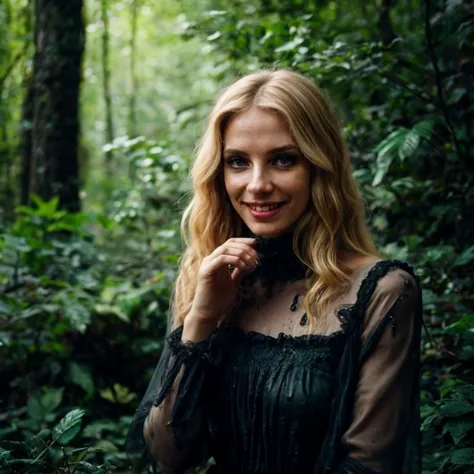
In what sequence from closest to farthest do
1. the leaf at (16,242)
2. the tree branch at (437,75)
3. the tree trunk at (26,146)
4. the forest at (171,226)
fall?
the forest at (171,226) → the tree branch at (437,75) → the leaf at (16,242) → the tree trunk at (26,146)

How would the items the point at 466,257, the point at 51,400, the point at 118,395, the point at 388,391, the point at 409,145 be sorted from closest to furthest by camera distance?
the point at 388,391 < the point at 409,145 < the point at 466,257 < the point at 51,400 < the point at 118,395

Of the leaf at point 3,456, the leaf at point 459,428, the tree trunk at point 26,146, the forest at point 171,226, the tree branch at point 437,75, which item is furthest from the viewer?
the tree trunk at point 26,146

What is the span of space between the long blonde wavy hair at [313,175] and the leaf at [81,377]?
4.46ft

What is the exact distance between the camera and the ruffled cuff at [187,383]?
2146 mm

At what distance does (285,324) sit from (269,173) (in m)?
0.52

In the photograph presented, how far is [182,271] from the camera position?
2523 mm

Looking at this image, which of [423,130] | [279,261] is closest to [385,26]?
[423,130]

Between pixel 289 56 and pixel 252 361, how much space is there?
1.72 metres

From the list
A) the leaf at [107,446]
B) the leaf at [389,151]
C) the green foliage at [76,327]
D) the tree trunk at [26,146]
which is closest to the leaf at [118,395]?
the green foliage at [76,327]

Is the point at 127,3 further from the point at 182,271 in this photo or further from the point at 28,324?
the point at 182,271

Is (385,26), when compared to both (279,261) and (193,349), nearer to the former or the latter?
(279,261)

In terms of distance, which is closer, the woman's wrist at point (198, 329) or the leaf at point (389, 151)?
the woman's wrist at point (198, 329)

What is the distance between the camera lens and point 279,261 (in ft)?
7.59

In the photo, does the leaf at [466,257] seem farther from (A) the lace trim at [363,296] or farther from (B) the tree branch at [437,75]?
(A) the lace trim at [363,296]
